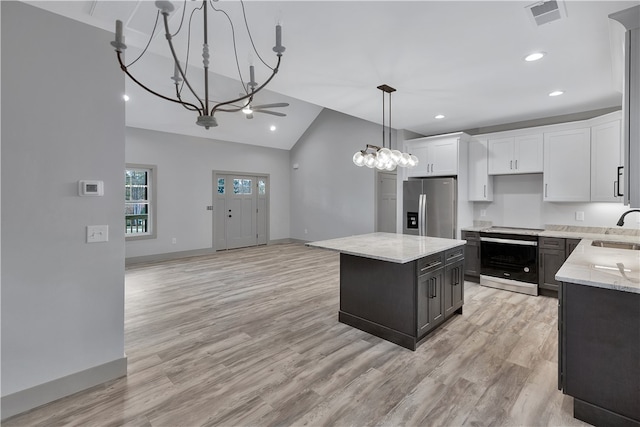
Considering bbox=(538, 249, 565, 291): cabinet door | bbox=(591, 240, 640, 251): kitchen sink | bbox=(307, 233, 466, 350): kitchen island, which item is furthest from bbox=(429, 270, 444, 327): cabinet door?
bbox=(538, 249, 565, 291): cabinet door

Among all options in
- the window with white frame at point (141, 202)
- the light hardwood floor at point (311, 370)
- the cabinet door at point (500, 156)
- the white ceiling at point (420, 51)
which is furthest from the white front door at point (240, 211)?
the cabinet door at point (500, 156)

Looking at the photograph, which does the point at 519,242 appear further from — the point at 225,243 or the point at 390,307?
the point at 225,243

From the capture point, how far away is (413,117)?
4766 mm

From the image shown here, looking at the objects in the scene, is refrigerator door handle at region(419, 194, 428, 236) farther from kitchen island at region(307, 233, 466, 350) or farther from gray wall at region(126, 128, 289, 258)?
gray wall at region(126, 128, 289, 258)

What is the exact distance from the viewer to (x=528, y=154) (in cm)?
454

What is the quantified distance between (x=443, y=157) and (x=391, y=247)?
9.40 ft

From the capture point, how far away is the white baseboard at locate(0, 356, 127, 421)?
1847mm

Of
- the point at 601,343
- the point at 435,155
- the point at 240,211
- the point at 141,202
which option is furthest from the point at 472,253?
the point at 141,202

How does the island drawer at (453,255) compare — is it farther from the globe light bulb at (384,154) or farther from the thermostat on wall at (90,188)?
the thermostat on wall at (90,188)

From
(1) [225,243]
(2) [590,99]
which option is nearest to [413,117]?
(2) [590,99]

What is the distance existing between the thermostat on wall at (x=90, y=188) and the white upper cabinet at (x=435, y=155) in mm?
4718

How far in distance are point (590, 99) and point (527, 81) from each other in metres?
1.35

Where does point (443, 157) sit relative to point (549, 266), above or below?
above

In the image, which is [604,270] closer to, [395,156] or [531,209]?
[395,156]
